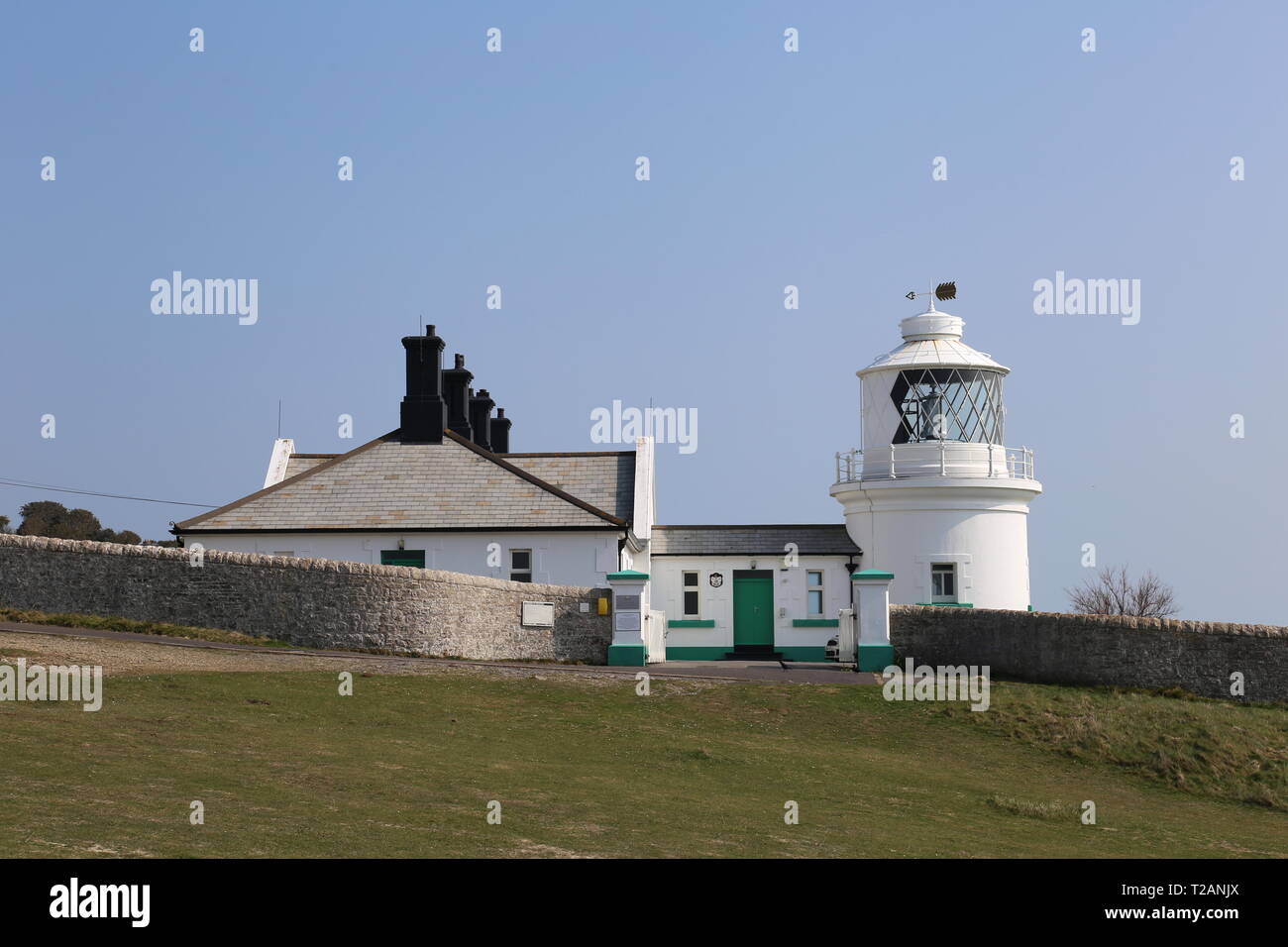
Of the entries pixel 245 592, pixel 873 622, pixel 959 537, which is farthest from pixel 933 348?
pixel 245 592

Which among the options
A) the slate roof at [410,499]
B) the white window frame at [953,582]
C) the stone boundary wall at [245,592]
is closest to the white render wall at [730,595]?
the white window frame at [953,582]

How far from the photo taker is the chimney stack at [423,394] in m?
34.3

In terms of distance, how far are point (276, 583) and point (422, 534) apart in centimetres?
705

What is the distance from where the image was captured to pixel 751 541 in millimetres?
33438

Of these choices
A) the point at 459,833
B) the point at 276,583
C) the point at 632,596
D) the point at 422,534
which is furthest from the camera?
the point at 422,534

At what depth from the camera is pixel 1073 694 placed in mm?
22359

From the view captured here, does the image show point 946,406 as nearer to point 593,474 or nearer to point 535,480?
point 593,474

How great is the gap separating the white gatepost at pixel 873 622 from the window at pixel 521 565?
795 centimetres

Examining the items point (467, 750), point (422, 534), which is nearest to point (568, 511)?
point (422, 534)

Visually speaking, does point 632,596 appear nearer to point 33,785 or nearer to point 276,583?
point 276,583

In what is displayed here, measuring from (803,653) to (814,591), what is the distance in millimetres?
1519

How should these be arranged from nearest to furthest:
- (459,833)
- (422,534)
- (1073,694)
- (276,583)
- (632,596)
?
(459,833) → (1073,694) → (276,583) → (632,596) → (422,534)

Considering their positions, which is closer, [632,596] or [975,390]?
[632,596]

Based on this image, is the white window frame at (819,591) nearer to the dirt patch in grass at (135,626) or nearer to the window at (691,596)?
the window at (691,596)
